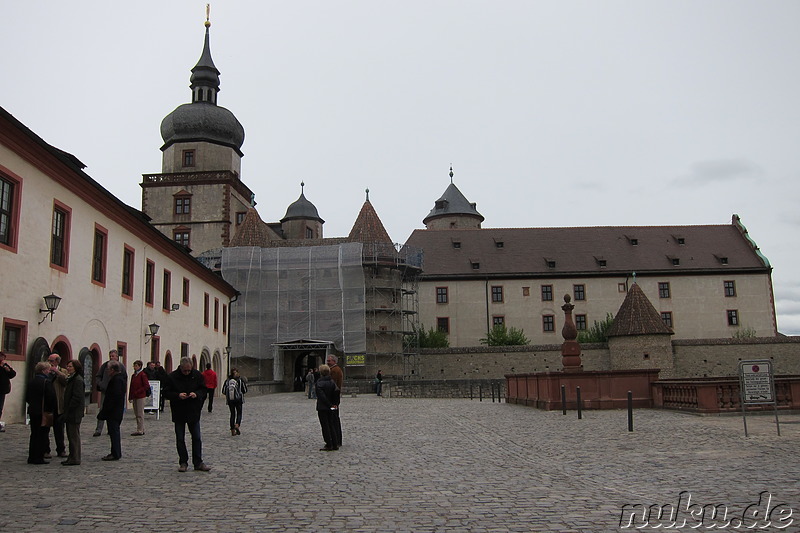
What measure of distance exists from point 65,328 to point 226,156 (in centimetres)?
4481

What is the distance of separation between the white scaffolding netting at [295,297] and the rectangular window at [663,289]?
2892 cm

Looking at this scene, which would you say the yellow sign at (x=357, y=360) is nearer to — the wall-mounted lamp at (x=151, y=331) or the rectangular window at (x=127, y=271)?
the wall-mounted lamp at (x=151, y=331)

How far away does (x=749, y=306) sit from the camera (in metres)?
65.0

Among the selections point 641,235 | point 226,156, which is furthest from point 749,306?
point 226,156

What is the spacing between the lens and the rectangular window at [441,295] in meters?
64.0

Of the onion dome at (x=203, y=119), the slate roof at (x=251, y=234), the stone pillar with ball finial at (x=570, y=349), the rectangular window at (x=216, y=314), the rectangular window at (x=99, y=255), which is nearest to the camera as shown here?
the rectangular window at (x=99, y=255)

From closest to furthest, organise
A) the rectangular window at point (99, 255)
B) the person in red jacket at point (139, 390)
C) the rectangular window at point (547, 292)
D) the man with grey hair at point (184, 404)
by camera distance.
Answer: the man with grey hair at point (184, 404) → the person in red jacket at point (139, 390) → the rectangular window at point (99, 255) → the rectangular window at point (547, 292)

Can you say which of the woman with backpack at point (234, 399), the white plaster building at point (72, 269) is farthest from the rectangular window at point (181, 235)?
the woman with backpack at point (234, 399)

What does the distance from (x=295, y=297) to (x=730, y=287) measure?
126 feet

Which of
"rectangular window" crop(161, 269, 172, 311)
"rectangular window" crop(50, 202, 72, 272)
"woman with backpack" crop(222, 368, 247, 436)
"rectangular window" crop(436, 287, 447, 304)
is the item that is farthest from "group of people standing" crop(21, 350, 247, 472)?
"rectangular window" crop(436, 287, 447, 304)

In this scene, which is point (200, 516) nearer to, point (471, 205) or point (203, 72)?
point (203, 72)

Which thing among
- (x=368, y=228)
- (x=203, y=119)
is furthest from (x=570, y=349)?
(x=203, y=119)

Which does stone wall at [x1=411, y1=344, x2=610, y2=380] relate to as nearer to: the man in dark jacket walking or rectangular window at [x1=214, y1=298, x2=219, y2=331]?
rectangular window at [x1=214, y1=298, x2=219, y2=331]

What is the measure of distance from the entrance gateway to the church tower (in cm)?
1336
